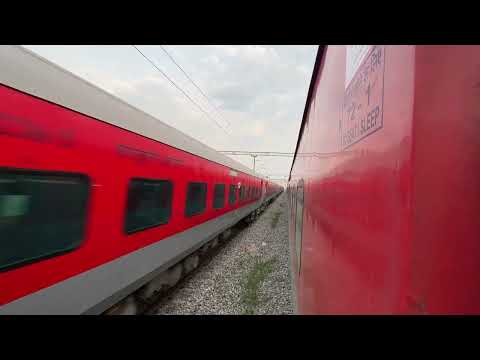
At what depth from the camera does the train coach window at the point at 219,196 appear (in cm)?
518

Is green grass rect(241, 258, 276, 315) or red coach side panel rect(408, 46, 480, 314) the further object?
green grass rect(241, 258, 276, 315)

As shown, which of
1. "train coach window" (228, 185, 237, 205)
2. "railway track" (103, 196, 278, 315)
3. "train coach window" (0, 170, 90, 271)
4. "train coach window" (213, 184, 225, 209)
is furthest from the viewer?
"train coach window" (228, 185, 237, 205)

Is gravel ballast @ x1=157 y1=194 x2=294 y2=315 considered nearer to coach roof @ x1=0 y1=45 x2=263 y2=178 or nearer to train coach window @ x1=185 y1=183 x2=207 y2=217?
train coach window @ x1=185 y1=183 x2=207 y2=217

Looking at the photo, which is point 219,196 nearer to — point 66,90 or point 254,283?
point 254,283

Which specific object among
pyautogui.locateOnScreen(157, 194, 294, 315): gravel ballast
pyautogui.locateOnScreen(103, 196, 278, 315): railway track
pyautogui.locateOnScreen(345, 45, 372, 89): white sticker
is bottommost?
pyautogui.locateOnScreen(157, 194, 294, 315): gravel ballast

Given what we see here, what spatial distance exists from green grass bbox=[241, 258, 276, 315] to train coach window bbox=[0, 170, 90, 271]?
110 inches

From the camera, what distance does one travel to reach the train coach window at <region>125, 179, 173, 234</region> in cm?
234

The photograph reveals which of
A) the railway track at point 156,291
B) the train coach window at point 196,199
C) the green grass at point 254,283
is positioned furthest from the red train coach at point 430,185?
the green grass at point 254,283

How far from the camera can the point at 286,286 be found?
4.59 meters

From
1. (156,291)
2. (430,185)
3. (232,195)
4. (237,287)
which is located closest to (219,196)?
(232,195)

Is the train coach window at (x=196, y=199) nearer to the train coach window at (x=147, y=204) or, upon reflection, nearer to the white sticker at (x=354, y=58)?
the train coach window at (x=147, y=204)

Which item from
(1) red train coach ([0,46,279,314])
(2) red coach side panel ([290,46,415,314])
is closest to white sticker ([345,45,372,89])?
(2) red coach side panel ([290,46,415,314])

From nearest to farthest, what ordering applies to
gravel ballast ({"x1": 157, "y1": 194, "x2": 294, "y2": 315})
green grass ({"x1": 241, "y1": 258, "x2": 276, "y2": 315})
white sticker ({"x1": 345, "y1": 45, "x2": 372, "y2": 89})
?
white sticker ({"x1": 345, "y1": 45, "x2": 372, "y2": 89}) < gravel ballast ({"x1": 157, "y1": 194, "x2": 294, "y2": 315}) < green grass ({"x1": 241, "y1": 258, "x2": 276, "y2": 315})
